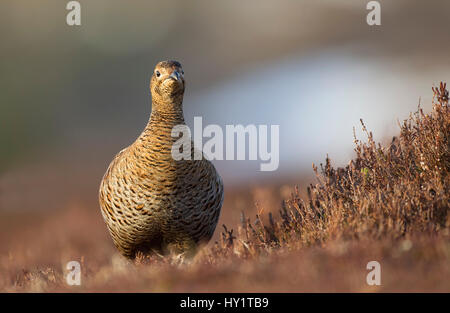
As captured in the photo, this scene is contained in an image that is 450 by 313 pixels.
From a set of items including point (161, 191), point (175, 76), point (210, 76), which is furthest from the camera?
point (210, 76)

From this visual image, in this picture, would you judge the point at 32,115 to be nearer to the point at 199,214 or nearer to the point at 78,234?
the point at 78,234

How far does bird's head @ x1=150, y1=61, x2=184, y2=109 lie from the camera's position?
4.79 meters

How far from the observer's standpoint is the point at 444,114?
14.5ft

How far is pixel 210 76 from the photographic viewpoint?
3359cm

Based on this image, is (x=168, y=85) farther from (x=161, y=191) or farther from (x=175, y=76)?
(x=161, y=191)

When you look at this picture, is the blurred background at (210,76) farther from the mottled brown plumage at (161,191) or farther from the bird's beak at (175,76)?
the bird's beak at (175,76)

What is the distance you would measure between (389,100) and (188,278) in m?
16.8

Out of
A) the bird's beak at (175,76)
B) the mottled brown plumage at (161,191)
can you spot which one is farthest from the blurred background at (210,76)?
the bird's beak at (175,76)

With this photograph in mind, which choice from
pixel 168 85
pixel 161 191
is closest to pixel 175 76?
pixel 168 85

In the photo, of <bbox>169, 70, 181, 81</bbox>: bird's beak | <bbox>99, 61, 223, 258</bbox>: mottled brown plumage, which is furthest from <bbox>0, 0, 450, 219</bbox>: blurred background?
<bbox>169, 70, 181, 81</bbox>: bird's beak

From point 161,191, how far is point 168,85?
1034mm

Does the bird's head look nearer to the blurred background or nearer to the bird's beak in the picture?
the bird's beak

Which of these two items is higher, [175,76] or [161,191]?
[175,76]

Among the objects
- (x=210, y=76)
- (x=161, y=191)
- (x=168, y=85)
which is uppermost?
(x=210, y=76)
